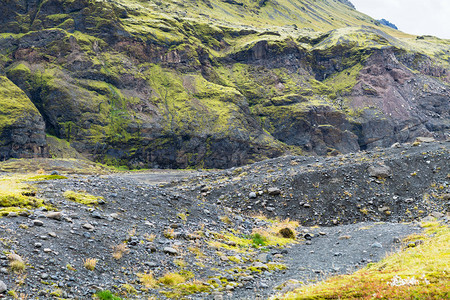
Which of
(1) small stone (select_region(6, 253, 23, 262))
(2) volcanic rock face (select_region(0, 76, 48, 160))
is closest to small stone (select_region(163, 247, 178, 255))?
(1) small stone (select_region(6, 253, 23, 262))

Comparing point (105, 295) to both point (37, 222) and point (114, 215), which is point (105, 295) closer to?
point (37, 222)

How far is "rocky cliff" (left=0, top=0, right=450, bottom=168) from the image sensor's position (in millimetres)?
93875

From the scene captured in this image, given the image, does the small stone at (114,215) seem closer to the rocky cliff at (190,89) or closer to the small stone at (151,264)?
the small stone at (151,264)

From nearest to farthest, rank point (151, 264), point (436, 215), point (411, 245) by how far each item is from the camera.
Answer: point (151, 264)
point (411, 245)
point (436, 215)

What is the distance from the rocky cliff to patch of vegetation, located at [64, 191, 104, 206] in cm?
7432

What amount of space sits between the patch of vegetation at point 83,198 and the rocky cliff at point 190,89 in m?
74.3

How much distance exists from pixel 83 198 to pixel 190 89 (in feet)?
334

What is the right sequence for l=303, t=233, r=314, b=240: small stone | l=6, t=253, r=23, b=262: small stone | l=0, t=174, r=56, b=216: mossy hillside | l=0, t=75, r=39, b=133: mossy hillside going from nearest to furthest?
l=6, t=253, r=23, b=262: small stone < l=0, t=174, r=56, b=216: mossy hillside < l=303, t=233, r=314, b=240: small stone < l=0, t=75, r=39, b=133: mossy hillside

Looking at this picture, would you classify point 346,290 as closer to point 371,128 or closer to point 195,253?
point 195,253

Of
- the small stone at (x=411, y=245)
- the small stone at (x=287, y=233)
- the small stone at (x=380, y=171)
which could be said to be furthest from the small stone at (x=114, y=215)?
the small stone at (x=380, y=171)

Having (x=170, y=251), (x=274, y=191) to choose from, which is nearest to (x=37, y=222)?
(x=170, y=251)

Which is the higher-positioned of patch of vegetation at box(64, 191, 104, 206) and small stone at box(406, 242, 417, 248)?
small stone at box(406, 242, 417, 248)

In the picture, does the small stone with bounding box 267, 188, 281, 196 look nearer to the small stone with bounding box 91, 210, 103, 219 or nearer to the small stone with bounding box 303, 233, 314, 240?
the small stone with bounding box 303, 233, 314, 240

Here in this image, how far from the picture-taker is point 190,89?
115500 mm
